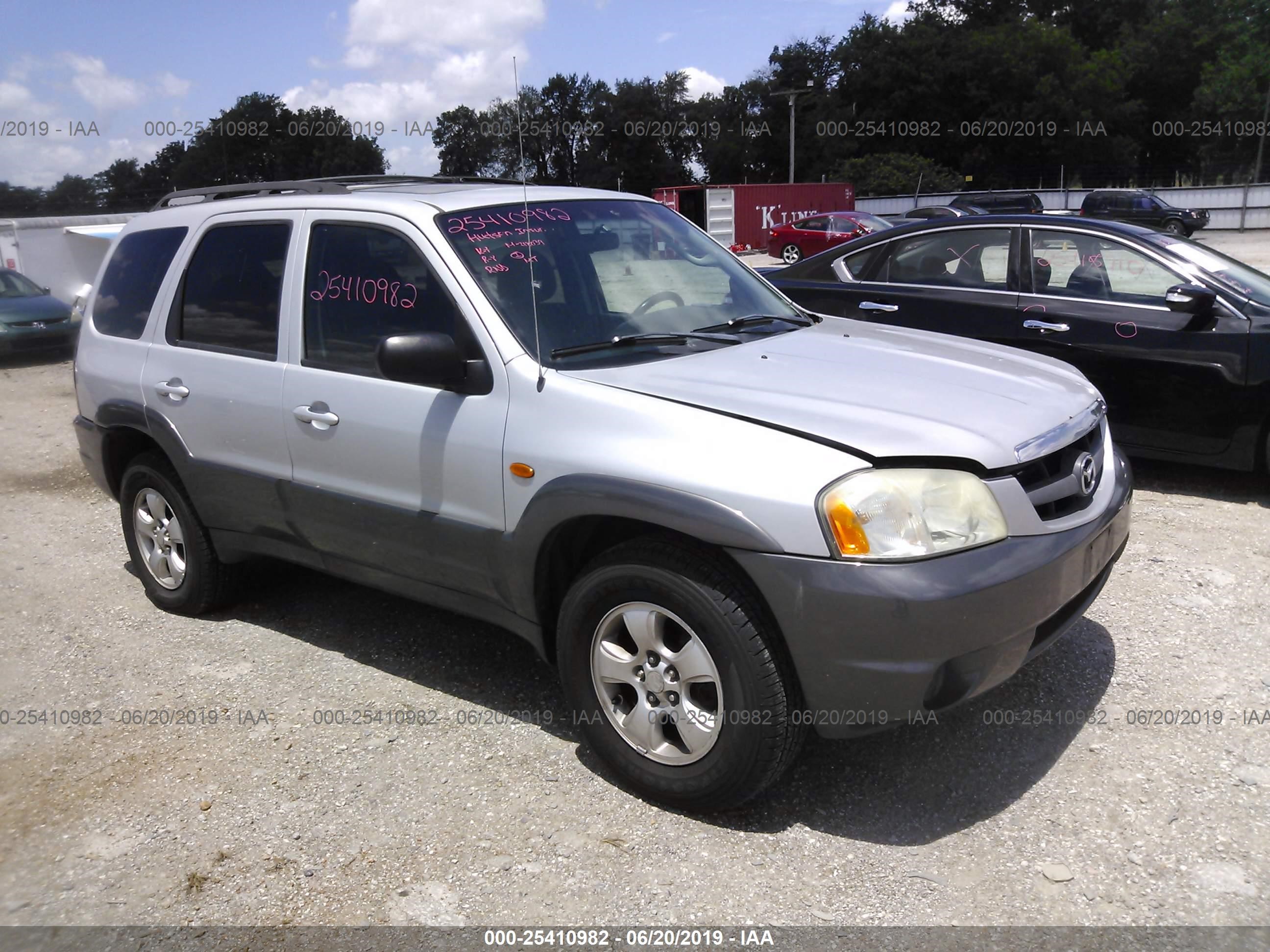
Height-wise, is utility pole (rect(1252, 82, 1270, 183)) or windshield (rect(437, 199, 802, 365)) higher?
utility pole (rect(1252, 82, 1270, 183))

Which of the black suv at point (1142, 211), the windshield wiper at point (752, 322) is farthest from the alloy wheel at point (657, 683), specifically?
the black suv at point (1142, 211)

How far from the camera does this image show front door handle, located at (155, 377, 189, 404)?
4.55 metres

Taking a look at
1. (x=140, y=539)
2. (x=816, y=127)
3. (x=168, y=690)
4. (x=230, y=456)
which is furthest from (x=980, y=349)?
(x=816, y=127)

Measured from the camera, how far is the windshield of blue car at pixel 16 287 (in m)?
16.7

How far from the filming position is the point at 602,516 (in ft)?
10.5

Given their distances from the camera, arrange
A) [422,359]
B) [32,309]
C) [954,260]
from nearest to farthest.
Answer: [422,359] → [954,260] → [32,309]

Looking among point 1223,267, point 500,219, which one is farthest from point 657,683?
point 1223,267

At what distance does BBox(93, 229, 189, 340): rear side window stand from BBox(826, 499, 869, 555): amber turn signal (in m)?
3.50

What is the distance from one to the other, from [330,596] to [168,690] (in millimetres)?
1104

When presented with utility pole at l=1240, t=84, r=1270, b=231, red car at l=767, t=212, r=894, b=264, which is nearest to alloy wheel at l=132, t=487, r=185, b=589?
red car at l=767, t=212, r=894, b=264

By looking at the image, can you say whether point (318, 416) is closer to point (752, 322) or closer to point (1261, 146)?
point (752, 322)

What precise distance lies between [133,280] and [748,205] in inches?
1428

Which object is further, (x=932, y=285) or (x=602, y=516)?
(x=932, y=285)

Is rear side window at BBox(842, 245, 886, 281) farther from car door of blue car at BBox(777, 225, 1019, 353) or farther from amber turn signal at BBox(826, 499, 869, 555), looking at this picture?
amber turn signal at BBox(826, 499, 869, 555)
